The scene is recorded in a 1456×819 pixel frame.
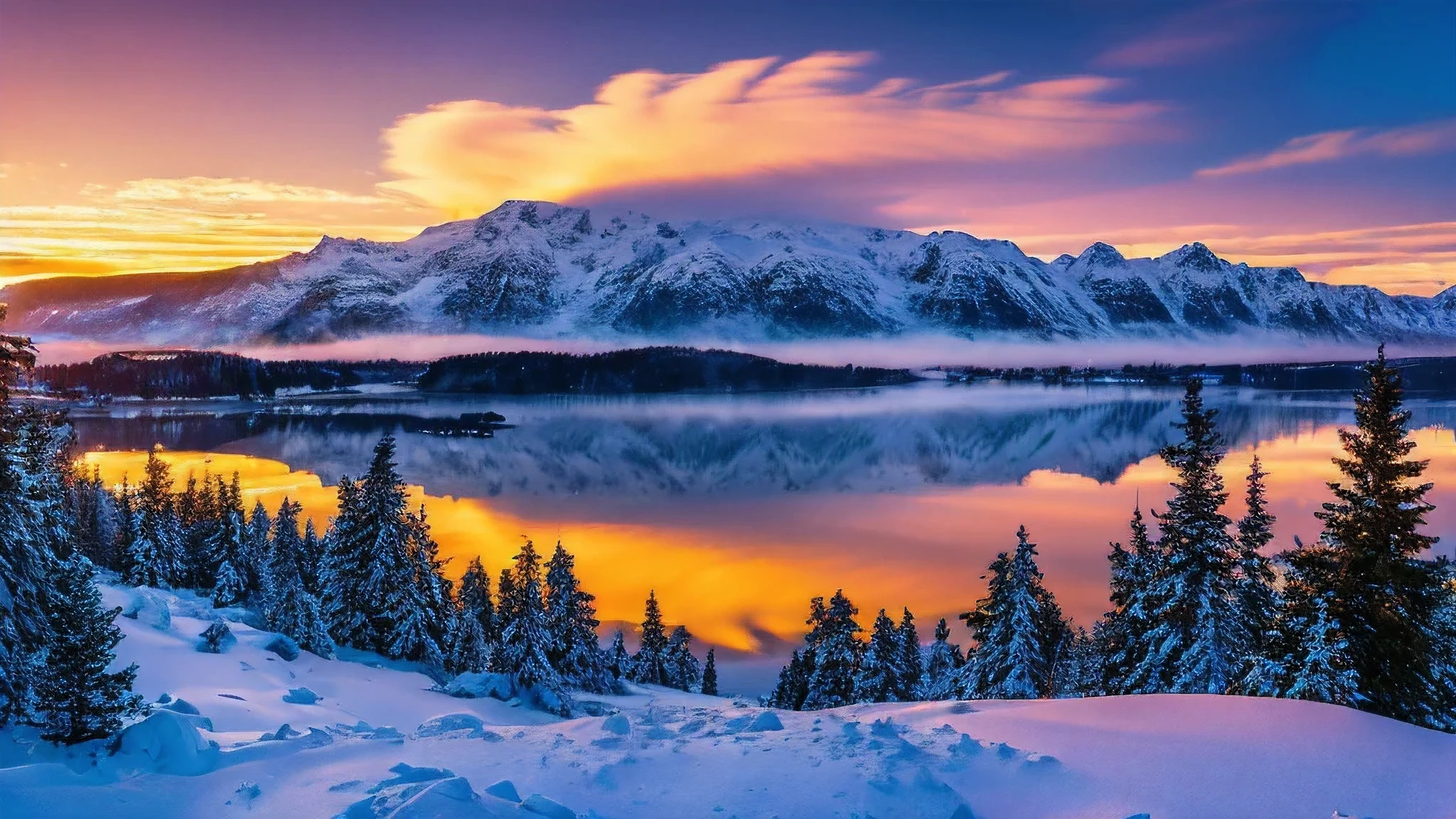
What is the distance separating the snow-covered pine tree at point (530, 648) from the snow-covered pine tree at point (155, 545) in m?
34.3

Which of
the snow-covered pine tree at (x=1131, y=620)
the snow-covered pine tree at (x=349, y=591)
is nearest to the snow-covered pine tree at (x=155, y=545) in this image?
the snow-covered pine tree at (x=349, y=591)

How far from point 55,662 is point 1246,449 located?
167 metres

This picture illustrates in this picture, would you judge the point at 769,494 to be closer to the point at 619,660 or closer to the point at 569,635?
the point at 619,660

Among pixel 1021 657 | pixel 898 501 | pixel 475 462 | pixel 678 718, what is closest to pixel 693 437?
pixel 475 462

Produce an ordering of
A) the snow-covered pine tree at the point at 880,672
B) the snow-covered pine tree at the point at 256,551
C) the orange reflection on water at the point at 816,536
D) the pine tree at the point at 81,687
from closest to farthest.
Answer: the pine tree at the point at 81,687
the snow-covered pine tree at the point at 880,672
the snow-covered pine tree at the point at 256,551
the orange reflection on water at the point at 816,536

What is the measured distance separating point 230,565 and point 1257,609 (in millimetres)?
57014

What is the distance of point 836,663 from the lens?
36.9 meters

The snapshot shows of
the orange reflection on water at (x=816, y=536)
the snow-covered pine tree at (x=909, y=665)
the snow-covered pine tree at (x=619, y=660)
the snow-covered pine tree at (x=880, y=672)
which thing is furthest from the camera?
the orange reflection on water at (x=816, y=536)

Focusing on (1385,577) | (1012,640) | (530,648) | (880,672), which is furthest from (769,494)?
(1385,577)

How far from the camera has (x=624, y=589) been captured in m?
65.1

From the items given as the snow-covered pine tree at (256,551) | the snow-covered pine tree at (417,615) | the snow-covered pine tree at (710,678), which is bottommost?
the snow-covered pine tree at (710,678)

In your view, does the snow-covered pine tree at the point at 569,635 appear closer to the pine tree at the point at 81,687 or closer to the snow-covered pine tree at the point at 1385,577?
the pine tree at the point at 81,687

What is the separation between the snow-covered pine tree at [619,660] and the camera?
4816 centimetres

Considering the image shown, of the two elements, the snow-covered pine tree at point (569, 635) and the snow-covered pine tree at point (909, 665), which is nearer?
the snow-covered pine tree at point (909, 665)
